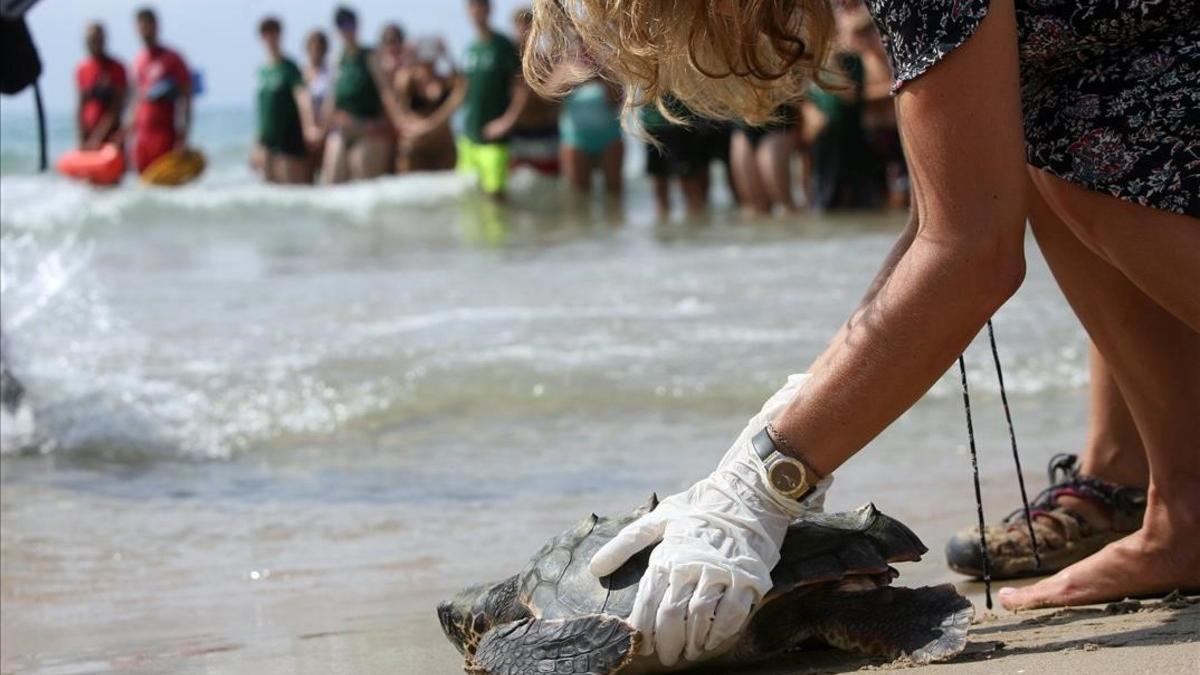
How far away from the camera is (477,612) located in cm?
225

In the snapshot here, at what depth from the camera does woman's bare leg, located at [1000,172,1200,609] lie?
7.70 ft

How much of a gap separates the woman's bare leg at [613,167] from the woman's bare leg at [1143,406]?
10.9m

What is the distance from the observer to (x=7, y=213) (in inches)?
191

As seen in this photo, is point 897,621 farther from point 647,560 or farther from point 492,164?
point 492,164

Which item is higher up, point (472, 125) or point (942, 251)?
point (942, 251)

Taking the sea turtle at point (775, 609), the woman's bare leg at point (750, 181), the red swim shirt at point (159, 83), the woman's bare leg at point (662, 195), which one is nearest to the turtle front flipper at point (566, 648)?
the sea turtle at point (775, 609)

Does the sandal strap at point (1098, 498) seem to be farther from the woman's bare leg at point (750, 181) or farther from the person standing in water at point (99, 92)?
the person standing in water at point (99, 92)

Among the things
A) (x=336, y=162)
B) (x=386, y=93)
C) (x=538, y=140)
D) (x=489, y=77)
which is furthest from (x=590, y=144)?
(x=336, y=162)

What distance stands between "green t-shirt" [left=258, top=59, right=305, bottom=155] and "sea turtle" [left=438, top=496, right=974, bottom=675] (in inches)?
522

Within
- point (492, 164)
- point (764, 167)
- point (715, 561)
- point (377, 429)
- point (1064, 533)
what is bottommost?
point (492, 164)

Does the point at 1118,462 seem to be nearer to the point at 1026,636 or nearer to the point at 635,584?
the point at 1026,636

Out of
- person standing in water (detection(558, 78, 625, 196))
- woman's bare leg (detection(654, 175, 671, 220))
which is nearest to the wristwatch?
woman's bare leg (detection(654, 175, 671, 220))

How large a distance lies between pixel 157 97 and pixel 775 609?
1404 centimetres

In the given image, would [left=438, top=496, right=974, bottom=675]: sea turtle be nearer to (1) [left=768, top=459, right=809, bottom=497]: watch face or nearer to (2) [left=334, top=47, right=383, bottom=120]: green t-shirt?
(1) [left=768, top=459, right=809, bottom=497]: watch face
